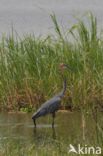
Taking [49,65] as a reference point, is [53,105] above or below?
below

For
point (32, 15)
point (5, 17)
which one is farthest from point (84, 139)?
point (32, 15)

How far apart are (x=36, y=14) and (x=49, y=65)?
1482 centimetres

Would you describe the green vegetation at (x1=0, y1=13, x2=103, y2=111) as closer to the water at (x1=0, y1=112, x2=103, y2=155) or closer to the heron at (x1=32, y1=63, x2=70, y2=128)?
the water at (x1=0, y1=112, x2=103, y2=155)

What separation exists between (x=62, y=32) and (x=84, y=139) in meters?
4.79

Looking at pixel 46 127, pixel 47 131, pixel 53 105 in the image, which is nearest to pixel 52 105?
pixel 53 105

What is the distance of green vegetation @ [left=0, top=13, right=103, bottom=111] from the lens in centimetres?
1330

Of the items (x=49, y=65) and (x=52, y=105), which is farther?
(x=49, y=65)

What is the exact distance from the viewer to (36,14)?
93.5 ft

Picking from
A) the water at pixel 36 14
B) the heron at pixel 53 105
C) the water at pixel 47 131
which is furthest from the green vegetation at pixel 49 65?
the water at pixel 36 14

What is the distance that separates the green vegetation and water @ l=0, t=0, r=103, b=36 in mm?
6648

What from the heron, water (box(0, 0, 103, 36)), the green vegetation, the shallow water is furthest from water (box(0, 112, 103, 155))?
water (box(0, 0, 103, 36))

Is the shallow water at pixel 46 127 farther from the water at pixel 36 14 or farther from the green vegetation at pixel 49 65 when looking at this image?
the water at pixel 36 14

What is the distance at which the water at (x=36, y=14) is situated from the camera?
22716 mm

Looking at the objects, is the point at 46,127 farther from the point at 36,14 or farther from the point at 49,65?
the point at 36,14
